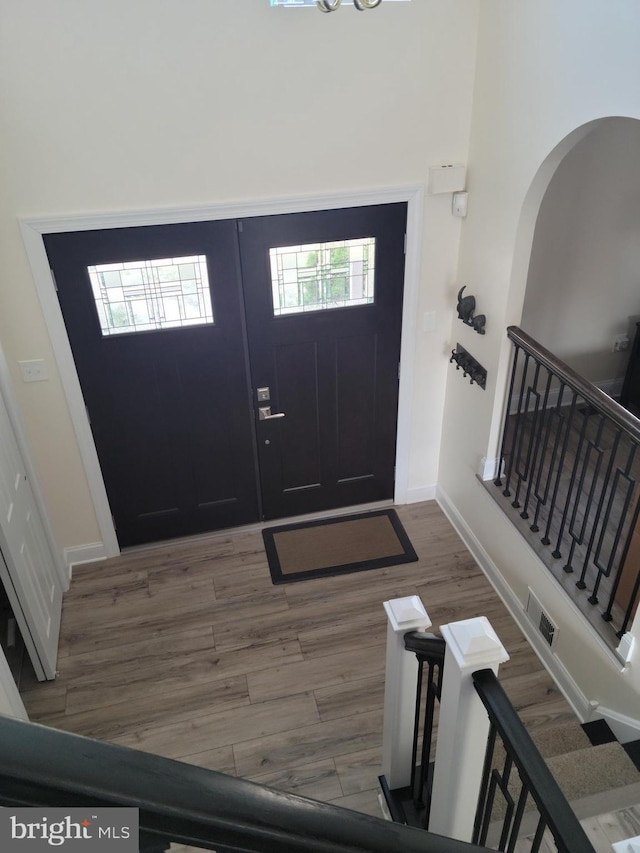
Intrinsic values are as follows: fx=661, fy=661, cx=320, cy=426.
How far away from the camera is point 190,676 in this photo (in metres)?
3.57

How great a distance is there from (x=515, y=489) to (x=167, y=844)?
3.58 metres

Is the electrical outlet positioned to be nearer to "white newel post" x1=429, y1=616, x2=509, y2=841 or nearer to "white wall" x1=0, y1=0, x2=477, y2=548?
"white wall" x1=0, y1=0, x2=477, y2=548

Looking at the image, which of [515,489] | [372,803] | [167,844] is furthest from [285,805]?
[515,489]

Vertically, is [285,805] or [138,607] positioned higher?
[285,805]

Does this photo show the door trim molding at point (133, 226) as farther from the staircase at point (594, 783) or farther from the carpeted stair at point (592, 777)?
the carpeted stair at point (592, 777)

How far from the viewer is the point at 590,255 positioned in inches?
182

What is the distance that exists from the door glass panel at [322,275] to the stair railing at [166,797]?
11.1 feet

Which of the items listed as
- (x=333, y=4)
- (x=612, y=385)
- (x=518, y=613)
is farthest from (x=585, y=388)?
(x=612, y=385)

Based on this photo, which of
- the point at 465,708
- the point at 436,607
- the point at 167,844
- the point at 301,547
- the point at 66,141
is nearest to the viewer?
the point at 167,844

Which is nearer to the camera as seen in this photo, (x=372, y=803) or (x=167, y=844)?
(x=167, y=844)

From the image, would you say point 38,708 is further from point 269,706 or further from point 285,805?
point 285,805

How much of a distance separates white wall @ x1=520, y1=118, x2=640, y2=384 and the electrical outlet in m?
0.03

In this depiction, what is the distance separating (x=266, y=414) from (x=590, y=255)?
2541 millimetres

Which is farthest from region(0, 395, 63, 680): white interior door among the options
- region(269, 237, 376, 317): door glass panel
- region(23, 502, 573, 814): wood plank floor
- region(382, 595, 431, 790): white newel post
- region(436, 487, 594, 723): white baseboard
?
region(436, 487, 594, 723): white baseboard
